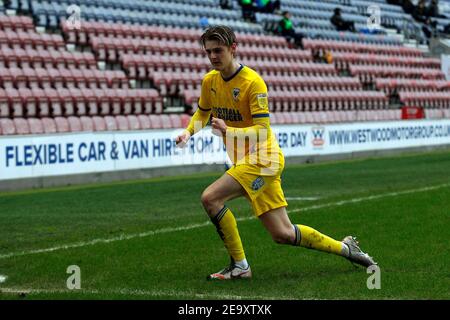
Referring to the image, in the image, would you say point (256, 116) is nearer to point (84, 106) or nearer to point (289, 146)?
point (84, 106)

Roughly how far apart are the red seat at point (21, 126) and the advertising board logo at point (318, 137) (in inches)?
354

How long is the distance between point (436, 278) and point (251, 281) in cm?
150

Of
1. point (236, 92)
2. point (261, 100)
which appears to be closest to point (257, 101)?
point (261, 100)

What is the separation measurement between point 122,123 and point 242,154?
14322 mm

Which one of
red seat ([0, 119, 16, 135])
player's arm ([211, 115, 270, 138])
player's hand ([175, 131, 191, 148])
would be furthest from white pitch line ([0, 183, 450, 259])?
red seat ([0, 119, 16, 135])

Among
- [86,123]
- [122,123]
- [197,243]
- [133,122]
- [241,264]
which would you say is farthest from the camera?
[133,122]

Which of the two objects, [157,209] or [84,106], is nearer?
[157,209]

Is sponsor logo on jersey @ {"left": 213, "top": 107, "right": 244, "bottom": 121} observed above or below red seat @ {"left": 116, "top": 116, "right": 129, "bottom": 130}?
above

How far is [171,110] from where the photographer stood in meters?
25.2

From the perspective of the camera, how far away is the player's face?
747cm

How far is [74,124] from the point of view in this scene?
2058 cm

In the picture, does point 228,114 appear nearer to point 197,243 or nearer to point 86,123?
point 197,243

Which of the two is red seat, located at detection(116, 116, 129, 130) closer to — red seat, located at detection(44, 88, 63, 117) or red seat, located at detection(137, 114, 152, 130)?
red seat, located at detection(137, 114, 152, 130)
